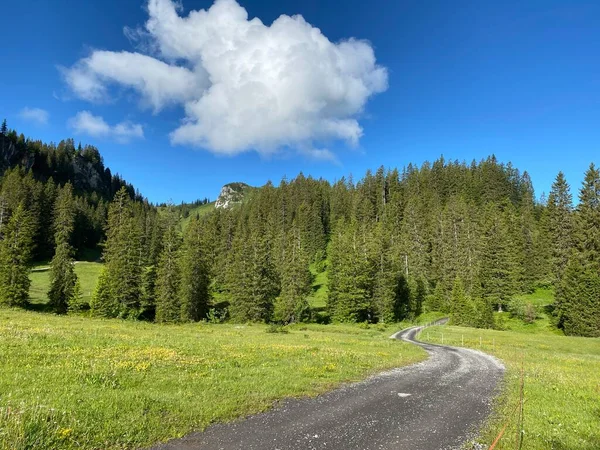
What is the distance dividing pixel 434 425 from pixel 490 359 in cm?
2061

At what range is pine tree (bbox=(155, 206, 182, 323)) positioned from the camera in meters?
→ 68.8

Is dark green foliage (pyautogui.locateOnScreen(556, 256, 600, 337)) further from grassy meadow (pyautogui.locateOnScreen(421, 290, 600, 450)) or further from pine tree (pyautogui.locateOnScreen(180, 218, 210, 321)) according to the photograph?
pine tree (pyautogui.locateOnScreen(180, 218, 210, 321))

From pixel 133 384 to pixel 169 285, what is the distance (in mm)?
60245

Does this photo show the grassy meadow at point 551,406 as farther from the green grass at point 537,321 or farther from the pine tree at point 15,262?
the pine tree at point 15,262

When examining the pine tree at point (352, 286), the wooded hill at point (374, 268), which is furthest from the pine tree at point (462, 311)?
the pine tree at point (352, 286)

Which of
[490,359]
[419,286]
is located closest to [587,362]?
[490,359]

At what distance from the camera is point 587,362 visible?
29.3 m

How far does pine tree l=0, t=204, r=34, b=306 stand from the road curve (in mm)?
70039

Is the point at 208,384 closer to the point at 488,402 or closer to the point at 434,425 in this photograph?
the point at 434,425

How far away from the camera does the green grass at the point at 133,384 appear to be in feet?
30.2

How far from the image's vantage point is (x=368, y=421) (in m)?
11.7

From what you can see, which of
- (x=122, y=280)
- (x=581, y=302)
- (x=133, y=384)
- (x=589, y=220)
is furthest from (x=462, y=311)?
(x=133, y=384)

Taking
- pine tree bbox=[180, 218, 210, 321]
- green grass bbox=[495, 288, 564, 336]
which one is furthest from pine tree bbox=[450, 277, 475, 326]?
pine tree bbox=[180, 218, 210, 321]

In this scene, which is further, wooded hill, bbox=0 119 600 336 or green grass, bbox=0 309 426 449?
wooded hill, bbox=0 119 600 336
